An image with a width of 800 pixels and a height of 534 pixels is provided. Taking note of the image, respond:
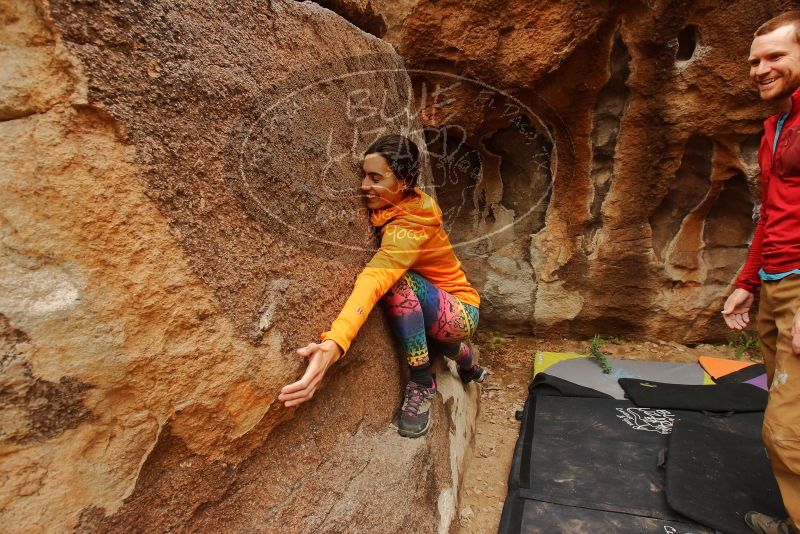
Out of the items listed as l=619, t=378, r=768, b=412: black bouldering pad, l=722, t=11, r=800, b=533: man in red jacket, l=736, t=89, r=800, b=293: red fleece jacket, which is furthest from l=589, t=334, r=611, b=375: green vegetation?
l=736, t=89, r=800, b=293: red fleece jacket

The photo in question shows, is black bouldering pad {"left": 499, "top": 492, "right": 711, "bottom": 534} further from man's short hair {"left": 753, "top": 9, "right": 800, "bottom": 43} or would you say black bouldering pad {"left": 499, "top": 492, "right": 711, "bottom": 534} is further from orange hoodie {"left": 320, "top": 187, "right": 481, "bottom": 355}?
man's short hair {"left": 753, "top": 9, "right": 800, "bottom": 43}

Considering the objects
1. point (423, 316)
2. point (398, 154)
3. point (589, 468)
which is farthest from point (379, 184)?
point (589, 468)

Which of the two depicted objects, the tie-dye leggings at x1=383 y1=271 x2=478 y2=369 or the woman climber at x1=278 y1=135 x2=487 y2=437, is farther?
→ the tie-dye leggings at x1=383 y1=271 x2=478 y2=369

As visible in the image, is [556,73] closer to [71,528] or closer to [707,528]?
[707,528]

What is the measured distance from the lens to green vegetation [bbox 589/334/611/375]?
276cm

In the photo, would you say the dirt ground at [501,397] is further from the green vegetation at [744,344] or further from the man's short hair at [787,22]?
the man's short hair at [787,22]

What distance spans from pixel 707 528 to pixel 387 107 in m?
1.92

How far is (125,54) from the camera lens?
0.83m

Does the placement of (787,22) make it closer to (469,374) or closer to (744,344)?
(469,374)

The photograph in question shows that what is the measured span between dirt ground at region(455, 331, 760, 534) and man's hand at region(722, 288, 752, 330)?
3.62 ft

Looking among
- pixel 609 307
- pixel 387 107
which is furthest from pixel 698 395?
pixel 387 107

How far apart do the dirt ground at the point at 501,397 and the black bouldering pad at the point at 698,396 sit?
1.70 feet

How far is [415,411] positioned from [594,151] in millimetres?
2010

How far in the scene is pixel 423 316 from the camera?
1660 millimetres
